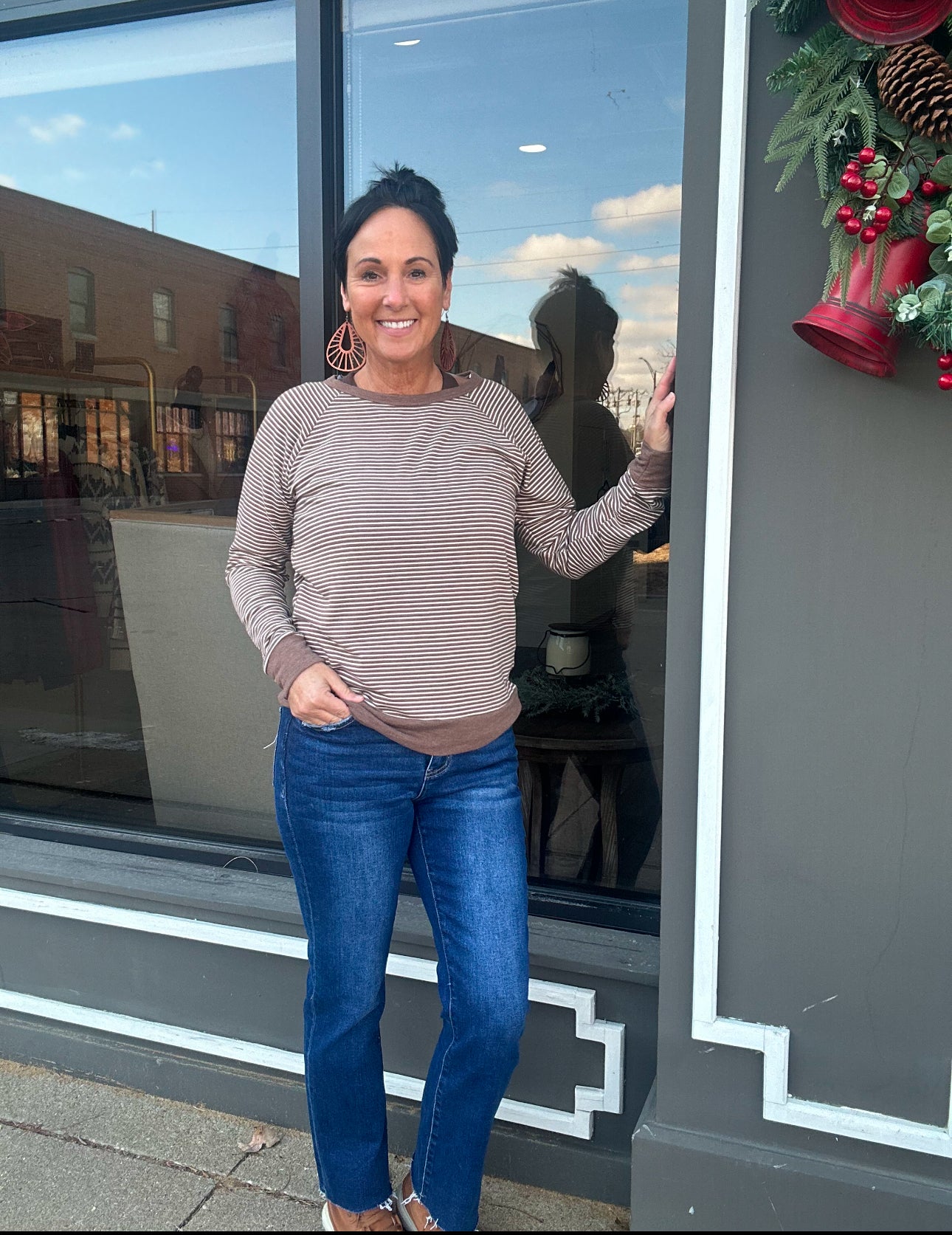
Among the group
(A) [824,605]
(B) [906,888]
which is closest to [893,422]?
(A) [824,605]

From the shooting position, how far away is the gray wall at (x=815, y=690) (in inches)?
63.7

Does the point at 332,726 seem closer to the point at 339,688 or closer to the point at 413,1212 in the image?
the point at 339,688

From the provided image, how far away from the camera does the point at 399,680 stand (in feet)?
5.65

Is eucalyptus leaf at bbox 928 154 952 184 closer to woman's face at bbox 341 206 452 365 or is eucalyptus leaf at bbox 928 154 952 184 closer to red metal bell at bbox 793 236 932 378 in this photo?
red metal bell at bbox 793 236 932 378

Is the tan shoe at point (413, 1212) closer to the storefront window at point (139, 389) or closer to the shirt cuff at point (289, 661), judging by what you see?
the shirt cuff at point (289, 661)

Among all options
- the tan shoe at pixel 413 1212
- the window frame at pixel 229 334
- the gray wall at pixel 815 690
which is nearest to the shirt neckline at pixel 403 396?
the gray wall at pixel 815 690

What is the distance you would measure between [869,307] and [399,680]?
0.88 m

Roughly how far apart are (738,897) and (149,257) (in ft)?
9.05

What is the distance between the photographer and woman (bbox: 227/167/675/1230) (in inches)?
67.9

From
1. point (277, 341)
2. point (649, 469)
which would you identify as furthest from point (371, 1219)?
A: point (277, 341)

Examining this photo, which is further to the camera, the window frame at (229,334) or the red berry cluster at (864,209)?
the window frame at (229,334)

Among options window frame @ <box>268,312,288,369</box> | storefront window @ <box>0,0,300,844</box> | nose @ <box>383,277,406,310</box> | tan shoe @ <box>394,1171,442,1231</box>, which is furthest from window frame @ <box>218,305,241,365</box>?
tan shoe @ <box>394,1171,442,1231</box>

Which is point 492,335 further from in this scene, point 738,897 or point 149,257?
point 738,897

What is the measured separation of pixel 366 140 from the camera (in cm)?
250
